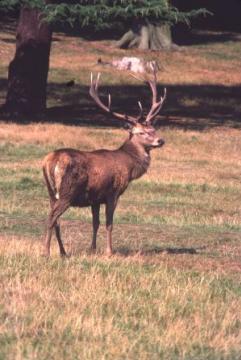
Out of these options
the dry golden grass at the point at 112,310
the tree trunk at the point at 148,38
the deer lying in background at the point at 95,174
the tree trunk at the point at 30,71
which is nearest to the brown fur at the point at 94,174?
the deer lying in background at the point at 95,174

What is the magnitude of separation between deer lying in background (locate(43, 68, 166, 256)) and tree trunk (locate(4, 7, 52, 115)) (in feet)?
67.5

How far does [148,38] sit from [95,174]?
4211 cm

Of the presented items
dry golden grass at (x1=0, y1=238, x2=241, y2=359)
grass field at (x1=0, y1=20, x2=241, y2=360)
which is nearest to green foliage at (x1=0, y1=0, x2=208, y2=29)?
grass field at (x1=0, y1=20, x2=241, y2=360)

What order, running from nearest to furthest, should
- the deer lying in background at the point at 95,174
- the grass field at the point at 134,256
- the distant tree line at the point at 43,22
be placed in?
the grass field at the point at 134,256
the deer lying in background at the point at 95,174
the distant tree line at the point at 43,22

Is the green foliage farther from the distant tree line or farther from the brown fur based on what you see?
the brown fur

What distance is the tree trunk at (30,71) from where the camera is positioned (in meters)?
35.1

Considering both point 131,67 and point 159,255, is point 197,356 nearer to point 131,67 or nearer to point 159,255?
point 159,255

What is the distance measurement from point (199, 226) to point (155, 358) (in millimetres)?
10166

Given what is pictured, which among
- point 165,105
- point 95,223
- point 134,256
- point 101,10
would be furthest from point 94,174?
point 165,105

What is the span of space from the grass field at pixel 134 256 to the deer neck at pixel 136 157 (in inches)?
40.3

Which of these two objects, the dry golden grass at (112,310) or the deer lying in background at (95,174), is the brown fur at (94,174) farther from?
the dry golden grass at (112,310)

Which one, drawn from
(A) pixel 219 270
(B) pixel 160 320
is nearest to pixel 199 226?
(A) pixel 219 270

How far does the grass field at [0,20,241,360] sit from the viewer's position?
27.4 feet

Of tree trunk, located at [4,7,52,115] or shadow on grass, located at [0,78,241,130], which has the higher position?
tree trunk, located at [4,7,52,115]
